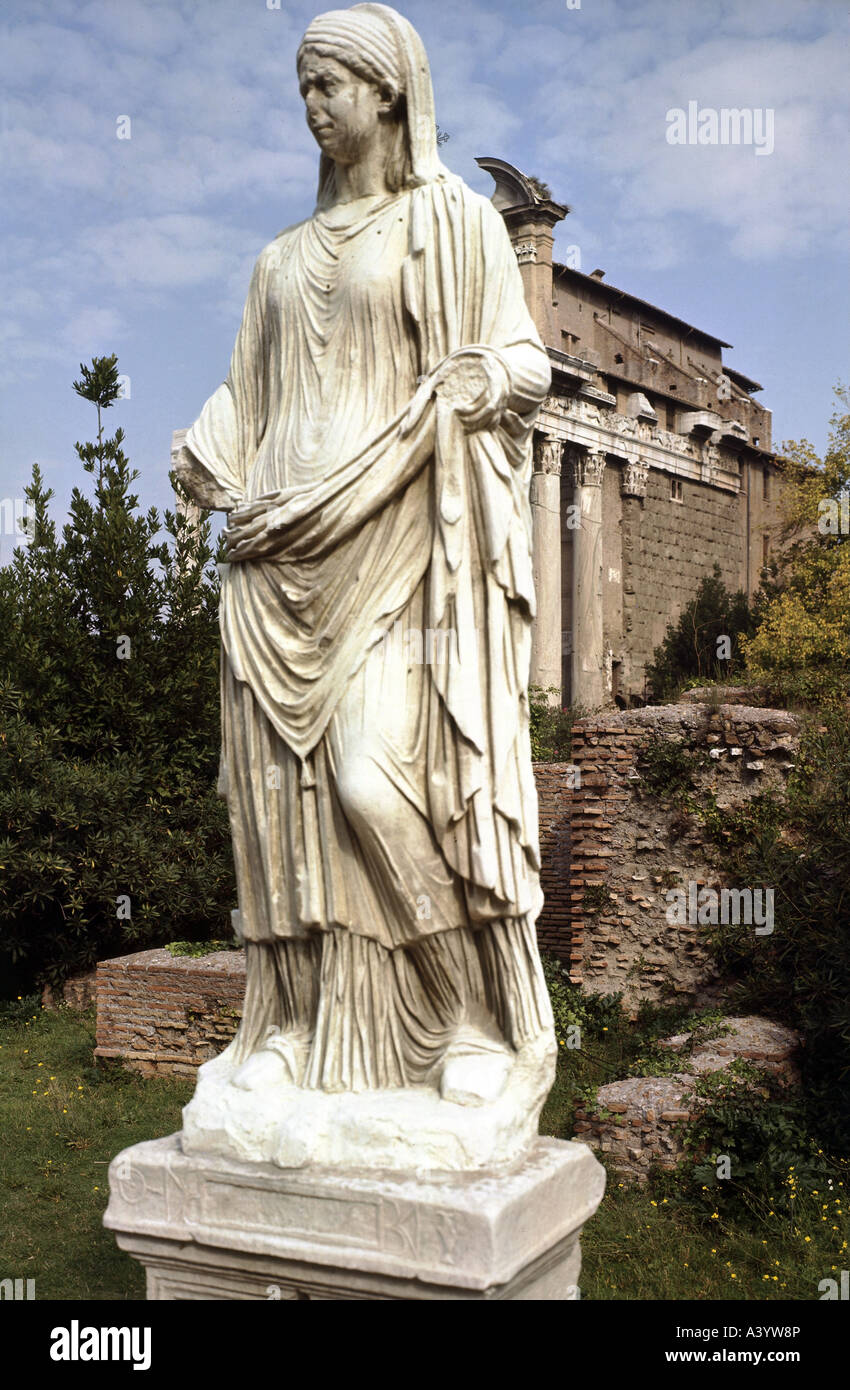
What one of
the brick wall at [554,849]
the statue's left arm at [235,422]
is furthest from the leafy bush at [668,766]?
the statue's left arm at [235,422]

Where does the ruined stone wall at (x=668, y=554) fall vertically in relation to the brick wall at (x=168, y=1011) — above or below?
above

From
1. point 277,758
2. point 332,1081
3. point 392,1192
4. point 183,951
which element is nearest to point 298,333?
point 277,758

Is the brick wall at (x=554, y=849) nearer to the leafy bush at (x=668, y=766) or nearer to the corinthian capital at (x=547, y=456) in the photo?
the leafy bush at (x=668, y=766)

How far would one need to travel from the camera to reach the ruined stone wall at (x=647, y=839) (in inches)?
415

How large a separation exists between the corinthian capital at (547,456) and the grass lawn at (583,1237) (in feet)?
66.3

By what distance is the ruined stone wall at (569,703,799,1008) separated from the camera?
1053 cm

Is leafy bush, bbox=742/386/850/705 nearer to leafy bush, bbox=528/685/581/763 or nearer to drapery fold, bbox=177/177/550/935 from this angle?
leafy bush, bbox=528/685/581/763

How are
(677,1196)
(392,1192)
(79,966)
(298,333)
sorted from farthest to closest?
(79,966), (677,1196), (298,333), (392,1192)

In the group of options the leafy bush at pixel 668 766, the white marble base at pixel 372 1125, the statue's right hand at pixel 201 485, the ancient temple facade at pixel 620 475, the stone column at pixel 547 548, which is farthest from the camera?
the ancient temple facade at pixel 620 475

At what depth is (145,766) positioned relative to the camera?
37.0 ft

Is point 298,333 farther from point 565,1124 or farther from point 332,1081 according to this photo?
point 565,1124

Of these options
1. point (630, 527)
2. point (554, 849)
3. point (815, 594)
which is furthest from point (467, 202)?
point (630, 527)

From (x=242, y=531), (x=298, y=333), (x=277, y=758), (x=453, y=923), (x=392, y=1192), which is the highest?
(x=298, y=333)

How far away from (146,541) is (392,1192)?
9.15 metres
